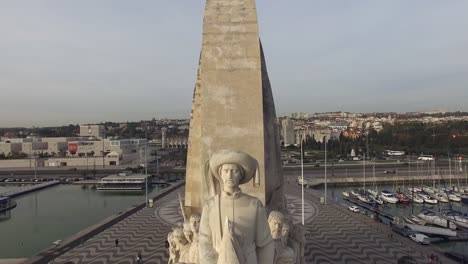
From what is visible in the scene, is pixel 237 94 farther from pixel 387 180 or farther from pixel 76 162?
pixel 76 162

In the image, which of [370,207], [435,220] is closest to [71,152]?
[370,207]

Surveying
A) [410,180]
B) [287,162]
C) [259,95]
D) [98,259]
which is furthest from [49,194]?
[259,95]

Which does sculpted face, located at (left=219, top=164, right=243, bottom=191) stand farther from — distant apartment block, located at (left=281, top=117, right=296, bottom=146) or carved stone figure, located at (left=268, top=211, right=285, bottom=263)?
distant apartment block, located at (left=281, top=117, right=296, bottom=146)

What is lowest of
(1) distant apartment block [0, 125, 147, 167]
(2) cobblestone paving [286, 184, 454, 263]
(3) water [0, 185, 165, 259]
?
(3) water [0, 185, 165, 259]

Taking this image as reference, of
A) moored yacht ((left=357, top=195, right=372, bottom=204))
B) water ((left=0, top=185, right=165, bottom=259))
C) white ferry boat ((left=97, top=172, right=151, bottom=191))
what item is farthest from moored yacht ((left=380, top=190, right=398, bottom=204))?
white ferry boat ((left=97, top=172, right=151, bottom=191))

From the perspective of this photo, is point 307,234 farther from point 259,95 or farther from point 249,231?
point 249,231
